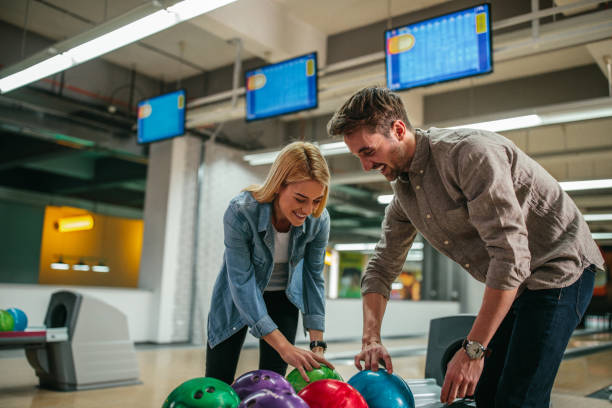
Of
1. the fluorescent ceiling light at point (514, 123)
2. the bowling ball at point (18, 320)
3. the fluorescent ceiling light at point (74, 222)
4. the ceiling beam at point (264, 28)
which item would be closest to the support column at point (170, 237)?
the ceiling beam at point (264, 28)

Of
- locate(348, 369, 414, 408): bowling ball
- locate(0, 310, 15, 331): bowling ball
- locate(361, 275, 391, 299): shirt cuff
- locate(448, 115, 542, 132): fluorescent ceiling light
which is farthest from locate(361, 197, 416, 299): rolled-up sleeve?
locate(448, 115, 542, 132): fluorescent ceiling light

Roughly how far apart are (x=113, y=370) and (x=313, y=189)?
10.1ft

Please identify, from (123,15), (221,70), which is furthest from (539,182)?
(221,70)

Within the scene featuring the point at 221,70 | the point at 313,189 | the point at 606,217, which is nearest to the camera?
the point at 313,189

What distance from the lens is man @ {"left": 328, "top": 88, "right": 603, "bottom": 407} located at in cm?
136

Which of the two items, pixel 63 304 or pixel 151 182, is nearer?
pixel 63 304

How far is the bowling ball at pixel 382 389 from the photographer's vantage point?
178 cm

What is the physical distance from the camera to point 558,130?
8414 millimetres

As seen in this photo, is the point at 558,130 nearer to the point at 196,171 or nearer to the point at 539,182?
the point at 196,171

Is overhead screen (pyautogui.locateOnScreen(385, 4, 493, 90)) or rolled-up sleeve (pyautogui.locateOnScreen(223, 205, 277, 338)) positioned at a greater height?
overhead screen (pyautogui.locateOnScreen(385, 4, 493, 90))

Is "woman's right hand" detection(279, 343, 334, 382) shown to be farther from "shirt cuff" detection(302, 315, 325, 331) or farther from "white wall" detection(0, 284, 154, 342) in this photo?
"white wall" detection(0, 284, 154, 342)

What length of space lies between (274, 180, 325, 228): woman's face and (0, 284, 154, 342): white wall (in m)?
5.23

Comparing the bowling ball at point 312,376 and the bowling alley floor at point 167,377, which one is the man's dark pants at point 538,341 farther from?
the bowling alley floor at point 167,377

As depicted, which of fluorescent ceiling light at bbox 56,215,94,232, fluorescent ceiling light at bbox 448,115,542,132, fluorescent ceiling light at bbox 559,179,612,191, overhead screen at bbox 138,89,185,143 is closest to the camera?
fluorescent ceiling light at bbox 448,115,542,132
